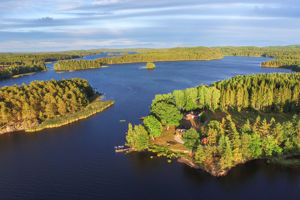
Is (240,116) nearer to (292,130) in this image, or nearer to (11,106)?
(292,130)

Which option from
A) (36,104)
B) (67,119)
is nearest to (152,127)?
(67,119)

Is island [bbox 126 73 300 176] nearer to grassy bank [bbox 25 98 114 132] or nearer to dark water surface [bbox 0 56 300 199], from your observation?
dark water surface [bbox 0 56 300 199]

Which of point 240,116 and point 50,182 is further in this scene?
point 240,116

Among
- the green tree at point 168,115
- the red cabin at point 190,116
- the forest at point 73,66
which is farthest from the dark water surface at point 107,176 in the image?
the forest at point 73,66

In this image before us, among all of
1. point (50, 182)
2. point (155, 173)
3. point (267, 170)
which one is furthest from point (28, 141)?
point (267, 170)

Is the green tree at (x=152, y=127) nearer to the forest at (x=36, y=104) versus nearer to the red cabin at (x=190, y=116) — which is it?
the red cabin at (x=190, y=116)

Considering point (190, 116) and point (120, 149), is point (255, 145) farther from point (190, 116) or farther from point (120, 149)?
point (120, 149)
